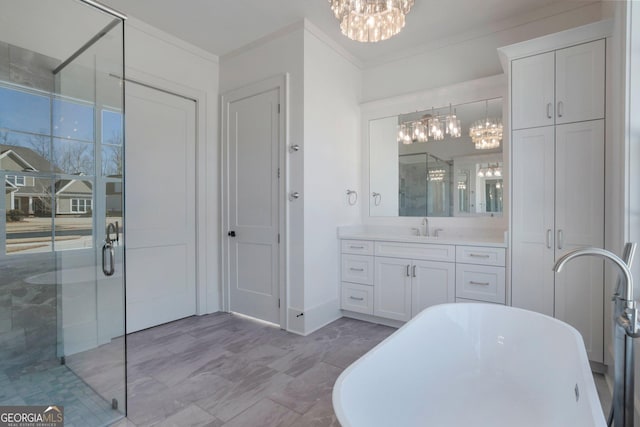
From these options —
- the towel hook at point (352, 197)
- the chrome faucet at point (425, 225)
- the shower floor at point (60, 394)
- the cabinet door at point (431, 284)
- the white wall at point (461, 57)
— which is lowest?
the shower floor at point (60, 394)

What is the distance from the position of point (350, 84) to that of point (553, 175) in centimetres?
218

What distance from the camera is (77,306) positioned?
225 centimetres

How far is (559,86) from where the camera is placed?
2316 mm

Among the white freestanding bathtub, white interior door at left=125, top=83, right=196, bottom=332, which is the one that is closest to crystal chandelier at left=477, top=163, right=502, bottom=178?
the white freestanding bathtub

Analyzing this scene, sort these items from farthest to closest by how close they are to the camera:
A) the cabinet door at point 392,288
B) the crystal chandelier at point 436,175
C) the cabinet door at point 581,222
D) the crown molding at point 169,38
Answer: the crystal chandelier at point 436,175 < the cabinet door at point 392,288 < the crown molding at point 169,38 < the cabinet door at point 581,222

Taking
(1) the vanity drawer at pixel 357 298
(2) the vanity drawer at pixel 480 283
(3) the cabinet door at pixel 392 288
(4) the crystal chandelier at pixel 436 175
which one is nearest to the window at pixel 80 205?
(1) the vanity drawer at pixel 357 298

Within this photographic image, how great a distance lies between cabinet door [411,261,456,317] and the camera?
108 inches

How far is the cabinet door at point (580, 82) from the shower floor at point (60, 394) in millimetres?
3457

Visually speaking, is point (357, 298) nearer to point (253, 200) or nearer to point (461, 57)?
point (253, 200)

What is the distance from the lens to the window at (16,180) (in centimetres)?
207

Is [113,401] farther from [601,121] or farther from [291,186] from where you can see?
[601,121]

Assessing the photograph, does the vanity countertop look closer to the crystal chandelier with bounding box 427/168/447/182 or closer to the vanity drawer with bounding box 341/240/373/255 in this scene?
the vanity drawer with bounding box 341/240/373/255

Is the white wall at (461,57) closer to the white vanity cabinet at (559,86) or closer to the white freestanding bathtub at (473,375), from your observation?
the white vanity cabinet at (559,86)

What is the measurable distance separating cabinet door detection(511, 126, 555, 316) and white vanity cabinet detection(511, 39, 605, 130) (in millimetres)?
122
